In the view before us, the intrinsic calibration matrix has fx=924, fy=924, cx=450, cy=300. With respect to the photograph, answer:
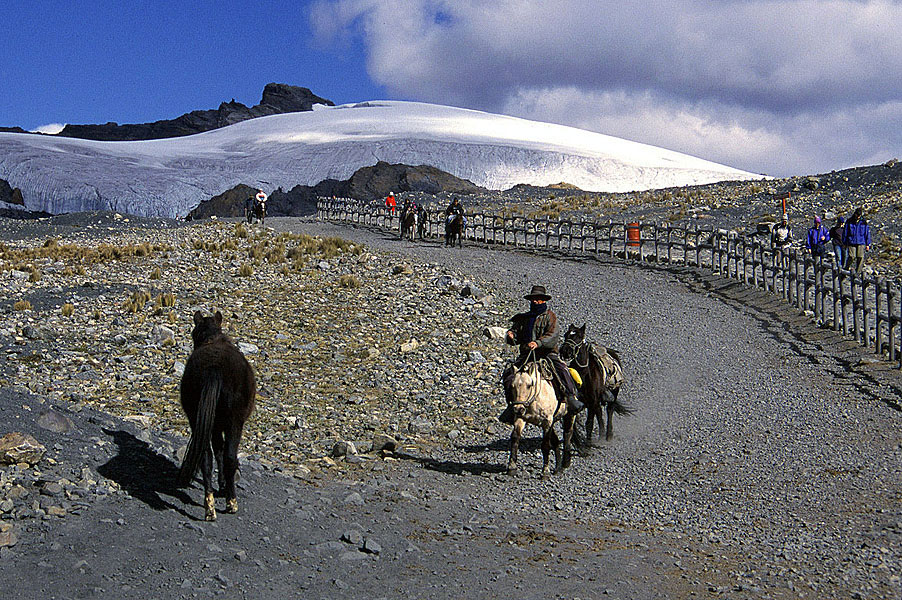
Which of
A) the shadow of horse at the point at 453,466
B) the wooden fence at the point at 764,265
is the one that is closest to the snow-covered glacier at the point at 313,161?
the wooden fence at the point at 764,265

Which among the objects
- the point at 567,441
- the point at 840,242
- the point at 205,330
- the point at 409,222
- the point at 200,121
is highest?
the point at 200,121

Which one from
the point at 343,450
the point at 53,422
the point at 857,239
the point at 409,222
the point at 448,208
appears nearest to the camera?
the point at 53,422

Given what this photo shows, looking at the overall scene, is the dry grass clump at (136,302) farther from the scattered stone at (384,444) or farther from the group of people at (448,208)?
the group of people at (448,208)

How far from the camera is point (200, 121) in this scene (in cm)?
17300

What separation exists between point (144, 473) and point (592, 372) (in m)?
5.07

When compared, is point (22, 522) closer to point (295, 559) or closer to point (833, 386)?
point (295, 559)

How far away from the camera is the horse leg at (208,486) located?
7.29 m

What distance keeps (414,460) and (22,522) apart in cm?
453

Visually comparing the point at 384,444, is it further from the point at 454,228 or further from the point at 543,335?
the point at 454,228

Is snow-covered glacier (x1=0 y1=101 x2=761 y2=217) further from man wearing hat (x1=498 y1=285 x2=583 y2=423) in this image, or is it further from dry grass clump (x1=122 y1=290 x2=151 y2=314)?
man wearing hat (x1=498 y1=285 x2=583 y2=423)

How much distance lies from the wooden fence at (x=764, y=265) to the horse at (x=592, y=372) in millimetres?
6114

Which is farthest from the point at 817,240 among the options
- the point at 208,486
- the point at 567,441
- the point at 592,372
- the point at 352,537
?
the point at 208,486

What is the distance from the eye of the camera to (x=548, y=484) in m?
9.36

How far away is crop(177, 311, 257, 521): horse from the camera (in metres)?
7.41
